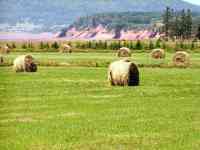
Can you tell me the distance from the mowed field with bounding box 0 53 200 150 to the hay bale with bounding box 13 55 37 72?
646 centimetres

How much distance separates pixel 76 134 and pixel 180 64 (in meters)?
35.8

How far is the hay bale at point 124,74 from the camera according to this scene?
33.5 meters

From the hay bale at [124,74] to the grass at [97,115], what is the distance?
71 centimetres

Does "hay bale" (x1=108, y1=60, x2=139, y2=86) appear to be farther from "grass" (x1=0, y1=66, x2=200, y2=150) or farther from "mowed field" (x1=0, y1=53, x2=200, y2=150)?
"grass" (x1=0, y1=66, x2=200, y2=150)

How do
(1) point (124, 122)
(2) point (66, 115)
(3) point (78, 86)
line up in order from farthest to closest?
(3) point (78, 86) < (2) point (66, 115) < (1) point (124, 122)

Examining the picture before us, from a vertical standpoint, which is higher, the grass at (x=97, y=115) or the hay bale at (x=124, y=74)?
the hay bale at (x=124, y=74)

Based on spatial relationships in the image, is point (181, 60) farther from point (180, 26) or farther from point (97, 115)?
point (180, 26)

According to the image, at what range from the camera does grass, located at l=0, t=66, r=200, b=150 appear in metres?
18.5

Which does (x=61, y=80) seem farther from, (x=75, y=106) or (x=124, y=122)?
(x=124, y=122)

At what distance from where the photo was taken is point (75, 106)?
26094 mm

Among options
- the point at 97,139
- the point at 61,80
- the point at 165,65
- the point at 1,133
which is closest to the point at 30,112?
the point at 1,133

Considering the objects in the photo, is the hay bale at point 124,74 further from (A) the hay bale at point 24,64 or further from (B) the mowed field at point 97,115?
(A) the hay bale at point 24,64

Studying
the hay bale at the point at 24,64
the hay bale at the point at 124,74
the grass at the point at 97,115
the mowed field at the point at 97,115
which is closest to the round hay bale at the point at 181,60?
the hay bale at the point at 24,64

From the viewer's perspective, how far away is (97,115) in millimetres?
23547
